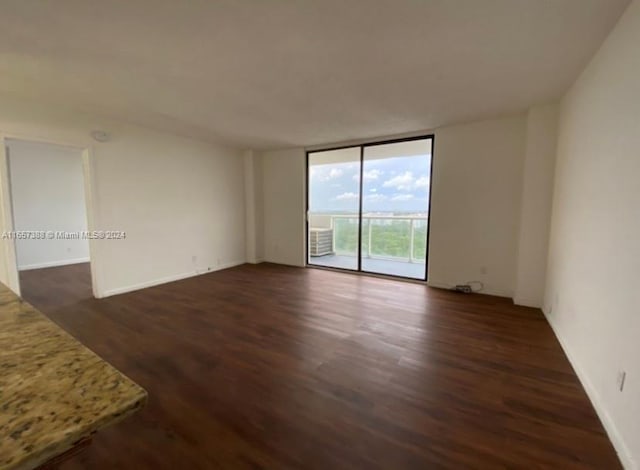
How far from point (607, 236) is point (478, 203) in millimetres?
2183

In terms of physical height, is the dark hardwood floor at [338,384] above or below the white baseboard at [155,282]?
below

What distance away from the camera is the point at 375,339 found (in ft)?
8.68

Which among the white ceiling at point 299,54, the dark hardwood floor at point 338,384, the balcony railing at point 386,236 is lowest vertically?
the dark hardwood floor at point 338,384

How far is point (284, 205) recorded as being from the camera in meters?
5.80

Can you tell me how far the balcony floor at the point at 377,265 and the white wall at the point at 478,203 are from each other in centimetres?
80

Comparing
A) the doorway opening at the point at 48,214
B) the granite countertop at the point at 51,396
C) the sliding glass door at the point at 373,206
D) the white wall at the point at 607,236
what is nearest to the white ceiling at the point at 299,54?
the white wall at the point at 607,236

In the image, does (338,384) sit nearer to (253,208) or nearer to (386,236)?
(253,208)

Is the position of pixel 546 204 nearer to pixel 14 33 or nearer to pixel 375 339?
pixel 375 339

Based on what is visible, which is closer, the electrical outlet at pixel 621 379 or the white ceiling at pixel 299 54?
the electrical outlet at pixel 621 379

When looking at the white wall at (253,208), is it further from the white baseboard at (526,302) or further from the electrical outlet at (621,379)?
the electrical outlet at (621,379)

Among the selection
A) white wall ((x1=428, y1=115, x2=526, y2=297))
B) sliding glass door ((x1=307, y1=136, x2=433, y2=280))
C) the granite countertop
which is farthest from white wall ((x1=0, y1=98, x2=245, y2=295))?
white wall ((x1=428, y1=115, x2=526, y2=297))

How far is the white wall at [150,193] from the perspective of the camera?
3.39 m

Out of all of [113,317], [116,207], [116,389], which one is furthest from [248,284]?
[116,389]

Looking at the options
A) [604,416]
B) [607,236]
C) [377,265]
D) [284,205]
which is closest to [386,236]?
[377,265]
